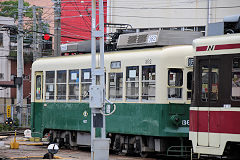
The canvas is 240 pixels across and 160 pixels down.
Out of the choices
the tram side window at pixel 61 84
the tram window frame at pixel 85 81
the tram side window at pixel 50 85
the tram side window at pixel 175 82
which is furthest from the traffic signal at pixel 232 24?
the tram side window at pixel 50 85

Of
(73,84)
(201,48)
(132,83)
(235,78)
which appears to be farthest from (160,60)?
(73,84)

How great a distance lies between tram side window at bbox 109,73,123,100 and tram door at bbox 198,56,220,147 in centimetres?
455

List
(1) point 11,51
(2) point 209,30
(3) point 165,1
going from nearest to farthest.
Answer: (2) point 209,30, (3) point 165,1, (1) point 11,51

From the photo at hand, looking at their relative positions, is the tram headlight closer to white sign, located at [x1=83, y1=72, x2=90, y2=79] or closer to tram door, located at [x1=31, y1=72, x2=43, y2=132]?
white sign, located at [x1=83, y1=72, x2=90, y2=79]

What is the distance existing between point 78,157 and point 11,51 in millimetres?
38113

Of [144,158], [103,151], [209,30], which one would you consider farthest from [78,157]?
[209,30]

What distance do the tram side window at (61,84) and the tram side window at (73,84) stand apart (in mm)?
364

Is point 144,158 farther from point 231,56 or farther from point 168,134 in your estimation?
point 231,56

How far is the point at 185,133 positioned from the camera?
54.2 feet

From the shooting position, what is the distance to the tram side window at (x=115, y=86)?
1849cm

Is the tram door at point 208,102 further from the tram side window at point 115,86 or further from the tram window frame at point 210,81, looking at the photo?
the tram side window at point 115,86

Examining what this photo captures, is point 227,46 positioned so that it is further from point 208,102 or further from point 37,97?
point 37,97

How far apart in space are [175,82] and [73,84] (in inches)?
190

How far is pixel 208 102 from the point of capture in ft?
46.0
